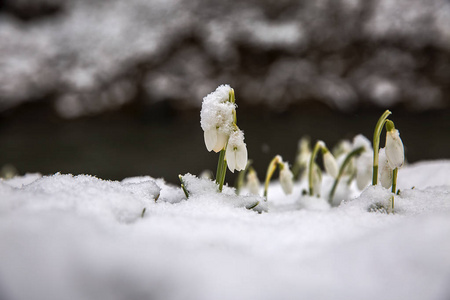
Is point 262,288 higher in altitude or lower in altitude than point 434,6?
lower

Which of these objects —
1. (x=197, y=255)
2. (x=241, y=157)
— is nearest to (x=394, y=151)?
(x=241, y=157)

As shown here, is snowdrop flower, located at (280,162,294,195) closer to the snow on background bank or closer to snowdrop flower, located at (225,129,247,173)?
snowdrop flower, located at (225,129,247,173)

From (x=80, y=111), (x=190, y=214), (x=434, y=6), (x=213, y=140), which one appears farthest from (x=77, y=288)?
(x=434, y=6)

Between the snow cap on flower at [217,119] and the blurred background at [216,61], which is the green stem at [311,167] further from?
the blurred background at [216,61]

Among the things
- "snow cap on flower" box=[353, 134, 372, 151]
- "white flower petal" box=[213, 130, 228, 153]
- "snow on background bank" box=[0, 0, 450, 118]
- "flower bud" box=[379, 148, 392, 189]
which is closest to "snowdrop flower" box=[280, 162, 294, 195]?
"snow cap on flower" box=[353, 134, 372, 151]

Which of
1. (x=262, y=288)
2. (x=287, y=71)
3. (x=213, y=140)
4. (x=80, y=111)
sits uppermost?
(x=287, y=71)

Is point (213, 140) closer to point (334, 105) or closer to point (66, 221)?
point (66, 221)
